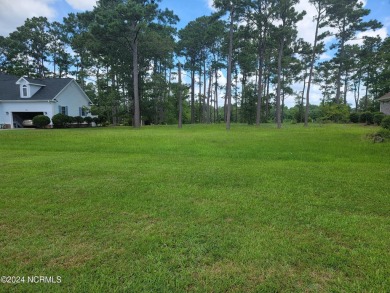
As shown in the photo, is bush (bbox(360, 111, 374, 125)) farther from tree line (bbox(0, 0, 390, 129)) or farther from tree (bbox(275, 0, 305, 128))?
tree (bbox(275, 0, 305, 128))

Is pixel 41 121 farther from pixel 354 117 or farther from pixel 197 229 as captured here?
pixel 354 117

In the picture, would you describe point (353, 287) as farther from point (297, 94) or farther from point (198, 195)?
point (297, 94)

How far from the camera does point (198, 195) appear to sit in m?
4.10

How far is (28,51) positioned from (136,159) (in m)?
38.5

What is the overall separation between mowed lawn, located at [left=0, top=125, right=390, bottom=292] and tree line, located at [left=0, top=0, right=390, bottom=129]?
17.5 meters

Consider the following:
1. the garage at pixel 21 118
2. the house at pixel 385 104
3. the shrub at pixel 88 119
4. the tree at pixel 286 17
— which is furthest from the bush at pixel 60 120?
the house at pixel 385 104

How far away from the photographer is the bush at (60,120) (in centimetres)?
2245

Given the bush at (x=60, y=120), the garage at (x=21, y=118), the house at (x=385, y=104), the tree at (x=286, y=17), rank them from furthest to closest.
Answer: the house at (x=385, y=104) → the garage at (x=21, y=118) → the tree at (x=286, y=17) → the bush at (x=60, y=120)

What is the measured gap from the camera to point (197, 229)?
9.43ft

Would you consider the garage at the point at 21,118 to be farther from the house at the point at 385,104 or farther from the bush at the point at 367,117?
the house at the point at 385,104

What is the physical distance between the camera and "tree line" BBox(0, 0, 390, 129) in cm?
2362

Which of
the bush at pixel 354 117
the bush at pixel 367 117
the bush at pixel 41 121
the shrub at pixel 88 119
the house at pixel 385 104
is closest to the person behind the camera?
the bush at pixel 41 121

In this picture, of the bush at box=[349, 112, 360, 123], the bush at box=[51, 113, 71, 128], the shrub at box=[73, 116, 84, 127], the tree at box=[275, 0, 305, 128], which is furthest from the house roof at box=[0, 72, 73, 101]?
the bush at box=[349, 112, 360, 123]

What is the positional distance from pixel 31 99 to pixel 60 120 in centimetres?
400
